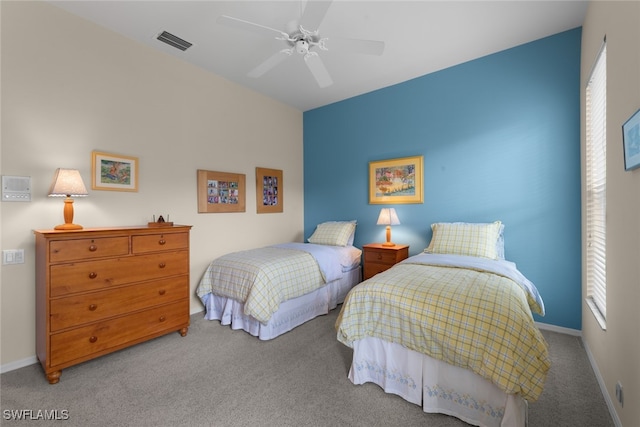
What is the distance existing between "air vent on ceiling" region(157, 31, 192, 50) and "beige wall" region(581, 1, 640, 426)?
3.37 m

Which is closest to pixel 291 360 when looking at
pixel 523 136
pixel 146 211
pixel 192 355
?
pixel 192 355

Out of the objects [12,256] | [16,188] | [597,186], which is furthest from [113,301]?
[597,186]

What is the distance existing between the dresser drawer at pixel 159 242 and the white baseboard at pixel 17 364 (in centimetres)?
113

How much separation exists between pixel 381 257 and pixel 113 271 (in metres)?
2.73

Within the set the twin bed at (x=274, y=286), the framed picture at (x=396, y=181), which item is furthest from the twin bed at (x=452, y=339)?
the framed picture at (x=396, y=181)

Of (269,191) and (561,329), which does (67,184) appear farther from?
(561,329)

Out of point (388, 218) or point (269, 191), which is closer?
point (388, 218)

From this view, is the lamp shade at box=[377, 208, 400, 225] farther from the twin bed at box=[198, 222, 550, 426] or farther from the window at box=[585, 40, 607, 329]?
the window at box=[585, 40, 607, 329]

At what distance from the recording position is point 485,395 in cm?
157

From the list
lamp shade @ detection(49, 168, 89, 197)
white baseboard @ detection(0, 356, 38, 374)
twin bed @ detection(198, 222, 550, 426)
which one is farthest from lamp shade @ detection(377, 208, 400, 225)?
white baseboard @ detection(0, 356, 38, 374)

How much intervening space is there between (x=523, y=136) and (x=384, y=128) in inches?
64.7

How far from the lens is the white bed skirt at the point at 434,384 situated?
5.04ft

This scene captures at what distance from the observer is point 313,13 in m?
1.91

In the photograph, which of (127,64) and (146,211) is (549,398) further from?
(127,64)
